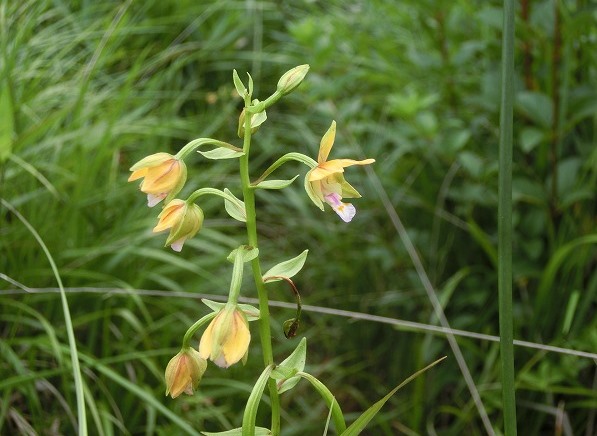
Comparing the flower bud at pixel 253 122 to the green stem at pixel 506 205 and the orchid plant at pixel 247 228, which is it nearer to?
the orchid plant at pixel 247 228

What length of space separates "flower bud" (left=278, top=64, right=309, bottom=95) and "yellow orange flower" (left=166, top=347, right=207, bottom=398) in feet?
0.95

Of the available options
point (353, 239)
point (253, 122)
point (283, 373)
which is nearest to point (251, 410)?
point (283, 373)

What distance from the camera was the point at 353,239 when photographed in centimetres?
242

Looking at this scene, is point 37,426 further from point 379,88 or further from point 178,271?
point 379,88

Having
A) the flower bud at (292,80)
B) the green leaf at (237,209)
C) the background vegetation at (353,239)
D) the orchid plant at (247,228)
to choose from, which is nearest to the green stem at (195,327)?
the orchid plant at (247,228)

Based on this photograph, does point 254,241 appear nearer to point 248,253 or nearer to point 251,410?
point 248,253

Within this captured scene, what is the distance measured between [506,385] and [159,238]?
1.40m

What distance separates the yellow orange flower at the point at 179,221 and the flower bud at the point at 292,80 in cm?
15

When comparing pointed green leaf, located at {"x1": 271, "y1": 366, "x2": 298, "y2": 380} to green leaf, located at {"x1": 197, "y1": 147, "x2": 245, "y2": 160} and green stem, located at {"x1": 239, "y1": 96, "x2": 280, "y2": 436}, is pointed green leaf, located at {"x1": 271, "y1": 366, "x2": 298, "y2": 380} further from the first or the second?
green leaf, located at {"x1": 197, "y1": 147, "x2": 245, "y2": 160}

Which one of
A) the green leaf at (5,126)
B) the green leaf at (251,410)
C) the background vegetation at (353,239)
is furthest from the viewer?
the background vegetation at (353,239)

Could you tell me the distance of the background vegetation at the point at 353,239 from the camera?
185cm

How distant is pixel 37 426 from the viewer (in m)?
1.68

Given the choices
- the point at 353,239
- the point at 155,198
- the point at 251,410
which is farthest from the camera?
the point at 353,239

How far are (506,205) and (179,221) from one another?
1.07ft
